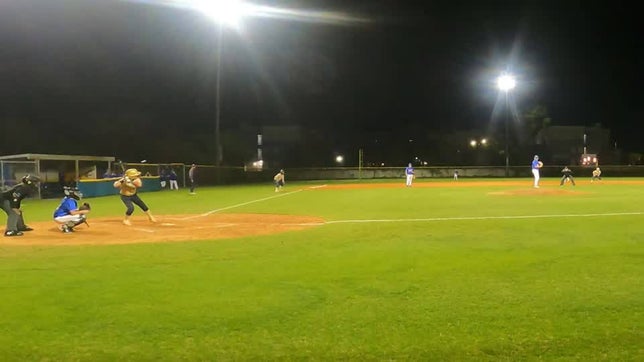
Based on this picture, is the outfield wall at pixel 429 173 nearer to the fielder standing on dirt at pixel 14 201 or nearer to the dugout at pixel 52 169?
the dugout at pixel 52 169

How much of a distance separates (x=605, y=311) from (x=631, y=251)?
4339mm

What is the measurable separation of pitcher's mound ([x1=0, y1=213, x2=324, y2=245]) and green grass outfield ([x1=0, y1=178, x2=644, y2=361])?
112 cm

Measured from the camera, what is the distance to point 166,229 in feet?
45.0

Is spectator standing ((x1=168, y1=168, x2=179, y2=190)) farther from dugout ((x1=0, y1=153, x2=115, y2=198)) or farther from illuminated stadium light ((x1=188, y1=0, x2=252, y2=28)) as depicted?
illuminated stadium light ((x1=188, y1=0, x2=252, y2=28))

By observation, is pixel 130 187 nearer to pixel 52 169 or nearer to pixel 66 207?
pixel 66 207

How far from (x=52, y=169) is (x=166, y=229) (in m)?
24.8

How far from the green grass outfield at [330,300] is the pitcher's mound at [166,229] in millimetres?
1120

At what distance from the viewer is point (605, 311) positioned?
534 centimetres

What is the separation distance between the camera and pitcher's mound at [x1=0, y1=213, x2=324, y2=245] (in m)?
11.7

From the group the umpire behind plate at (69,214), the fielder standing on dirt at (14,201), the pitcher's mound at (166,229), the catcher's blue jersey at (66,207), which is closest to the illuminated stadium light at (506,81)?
the pitcher's mound at (166,229)

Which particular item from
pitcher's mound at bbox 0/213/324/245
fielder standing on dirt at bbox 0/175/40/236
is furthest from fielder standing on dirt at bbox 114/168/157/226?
fielder standing on dirt at bbox 0/175/40/236

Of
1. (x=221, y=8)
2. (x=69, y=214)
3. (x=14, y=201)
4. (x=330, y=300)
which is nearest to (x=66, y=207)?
(x=69, y=214)

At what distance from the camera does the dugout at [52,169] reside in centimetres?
2867

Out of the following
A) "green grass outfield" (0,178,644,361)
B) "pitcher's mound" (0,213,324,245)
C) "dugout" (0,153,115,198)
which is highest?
"dugout" (0,153,115,198)
